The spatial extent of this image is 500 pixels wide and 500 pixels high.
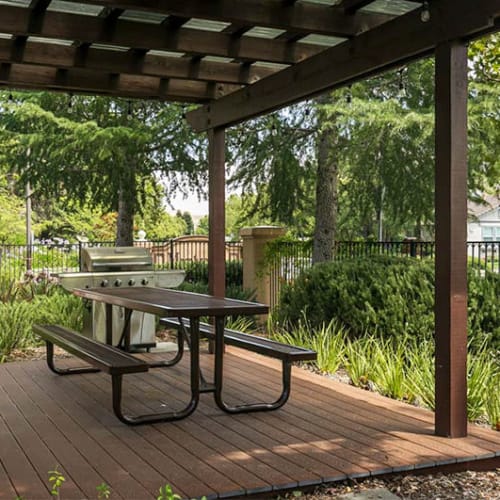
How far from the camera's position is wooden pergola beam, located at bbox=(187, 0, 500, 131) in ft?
13.3

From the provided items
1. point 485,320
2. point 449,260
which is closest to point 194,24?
point 449,260

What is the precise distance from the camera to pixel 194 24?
5.35 metres

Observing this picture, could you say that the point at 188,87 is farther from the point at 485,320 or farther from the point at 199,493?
the point at 199,493

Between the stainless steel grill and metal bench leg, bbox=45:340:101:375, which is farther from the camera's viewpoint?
the stainless steel grill

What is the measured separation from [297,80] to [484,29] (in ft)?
6.45

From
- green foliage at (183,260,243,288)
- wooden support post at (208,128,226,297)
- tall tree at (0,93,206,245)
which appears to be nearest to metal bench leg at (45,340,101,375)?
wooden support post at (208,128,226,297)

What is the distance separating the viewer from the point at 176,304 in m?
4.89

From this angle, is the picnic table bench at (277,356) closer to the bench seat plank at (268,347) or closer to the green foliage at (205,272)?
the bench seat plank at (268,347)

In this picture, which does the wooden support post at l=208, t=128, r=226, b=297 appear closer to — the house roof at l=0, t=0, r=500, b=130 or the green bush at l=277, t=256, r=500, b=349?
the house roof at l=0, t=0, r=500, b=130

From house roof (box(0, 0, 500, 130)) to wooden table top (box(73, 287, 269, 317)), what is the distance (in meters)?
1.79

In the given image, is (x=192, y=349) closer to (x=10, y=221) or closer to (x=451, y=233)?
(x=451, y=233)

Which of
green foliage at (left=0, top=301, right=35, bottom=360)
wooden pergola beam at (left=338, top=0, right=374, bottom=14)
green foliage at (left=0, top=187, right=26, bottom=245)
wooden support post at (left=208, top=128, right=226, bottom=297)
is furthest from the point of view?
green foliage at (left=0, top=187, right=26, bottom=245)

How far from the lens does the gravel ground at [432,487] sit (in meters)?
3.56

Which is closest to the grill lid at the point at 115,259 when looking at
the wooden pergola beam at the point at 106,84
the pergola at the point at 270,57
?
the pergola at the point at 270,57
